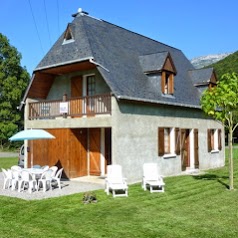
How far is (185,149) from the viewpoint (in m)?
21.0

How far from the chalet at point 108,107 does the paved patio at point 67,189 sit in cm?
93

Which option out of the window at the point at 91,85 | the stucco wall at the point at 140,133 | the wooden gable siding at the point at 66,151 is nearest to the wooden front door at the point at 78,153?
the wooden gable siding at the point at 66,151

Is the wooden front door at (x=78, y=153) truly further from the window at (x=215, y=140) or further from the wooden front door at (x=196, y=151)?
the window at (x=215, y=140)

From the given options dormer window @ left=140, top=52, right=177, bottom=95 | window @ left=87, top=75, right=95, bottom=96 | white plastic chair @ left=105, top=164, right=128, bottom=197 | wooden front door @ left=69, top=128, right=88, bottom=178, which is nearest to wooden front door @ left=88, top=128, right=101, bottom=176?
wooden front door @ left=69, top=128, right=88, bottom=178

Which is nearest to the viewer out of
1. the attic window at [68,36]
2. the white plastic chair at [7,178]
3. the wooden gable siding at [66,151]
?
the white plastic chair at [7,178]

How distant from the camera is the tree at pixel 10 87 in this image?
44.3 m

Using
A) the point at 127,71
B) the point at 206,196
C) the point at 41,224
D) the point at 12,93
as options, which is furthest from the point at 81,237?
the point at 12,93

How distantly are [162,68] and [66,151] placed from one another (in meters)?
6.59

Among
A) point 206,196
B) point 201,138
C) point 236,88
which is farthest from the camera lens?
point 201,138

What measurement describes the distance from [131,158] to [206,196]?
4493 mm

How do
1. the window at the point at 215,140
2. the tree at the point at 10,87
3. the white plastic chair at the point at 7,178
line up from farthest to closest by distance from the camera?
the tree at the point at 10,87 < the window at the point at 215,140 < the white plastic chair at the point at 7,178

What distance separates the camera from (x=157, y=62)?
1878cm

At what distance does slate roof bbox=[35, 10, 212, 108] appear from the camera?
16.1 metres

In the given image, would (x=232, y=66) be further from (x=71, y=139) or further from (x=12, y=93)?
(x=71, y=139)
